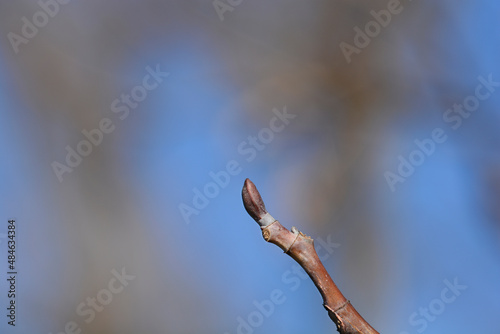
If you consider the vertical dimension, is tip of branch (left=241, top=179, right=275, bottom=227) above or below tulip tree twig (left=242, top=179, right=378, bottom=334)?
above

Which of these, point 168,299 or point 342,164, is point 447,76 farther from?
point 168,299

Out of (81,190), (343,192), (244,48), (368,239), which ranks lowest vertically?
(368,239)

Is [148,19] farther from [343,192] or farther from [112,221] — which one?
[343,192]

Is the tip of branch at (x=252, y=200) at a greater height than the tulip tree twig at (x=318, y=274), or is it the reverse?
the tip of branch at (x=252, y=200)

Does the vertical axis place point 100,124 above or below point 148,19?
below

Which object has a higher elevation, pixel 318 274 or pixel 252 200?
pixel 252 200

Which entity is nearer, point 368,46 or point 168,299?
point 168,299

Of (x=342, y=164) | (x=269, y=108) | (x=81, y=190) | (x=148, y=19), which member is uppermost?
(x=148, y=19)

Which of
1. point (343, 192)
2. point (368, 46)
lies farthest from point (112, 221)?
point (368, 46)

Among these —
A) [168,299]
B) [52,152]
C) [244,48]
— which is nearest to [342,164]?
[244,48]
